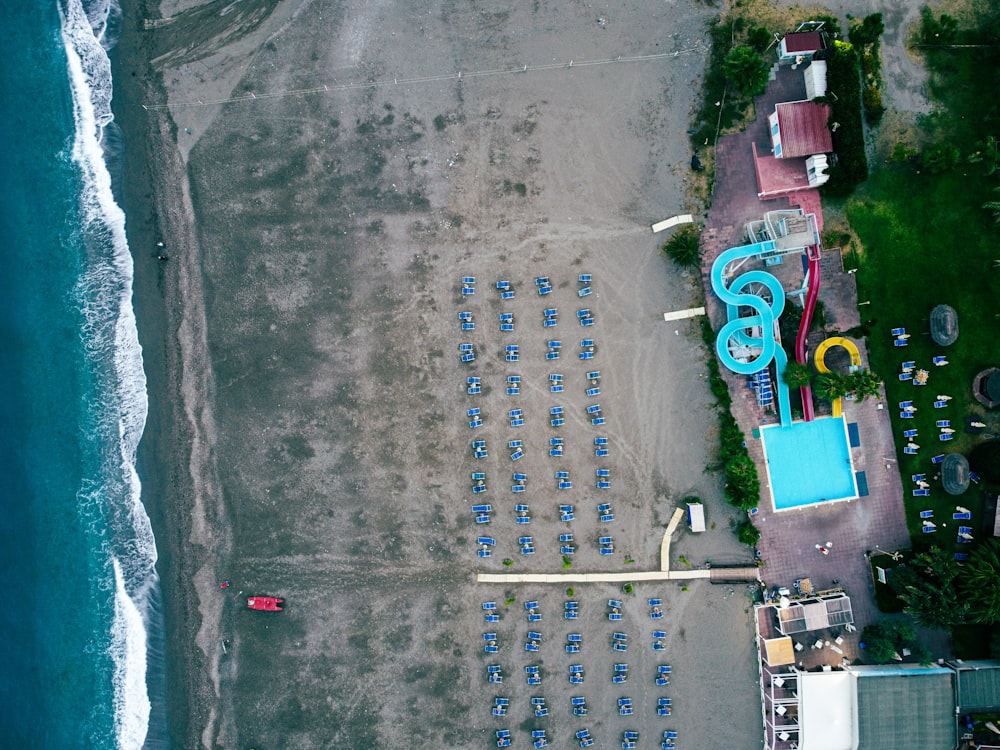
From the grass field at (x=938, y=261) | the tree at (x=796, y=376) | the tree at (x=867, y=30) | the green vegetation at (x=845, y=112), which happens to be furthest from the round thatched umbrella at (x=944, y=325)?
the tree at (x=867, y=30)

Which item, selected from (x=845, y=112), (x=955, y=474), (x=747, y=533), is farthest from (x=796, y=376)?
(x=845, y=112)

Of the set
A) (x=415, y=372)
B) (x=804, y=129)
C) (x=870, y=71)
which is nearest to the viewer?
(x=804, y=129)

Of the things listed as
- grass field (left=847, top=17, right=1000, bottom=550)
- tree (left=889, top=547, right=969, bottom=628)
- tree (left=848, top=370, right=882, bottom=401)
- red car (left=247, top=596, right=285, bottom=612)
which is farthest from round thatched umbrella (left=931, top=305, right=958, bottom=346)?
red car (left=247, top=596, right=285, bottom=612)

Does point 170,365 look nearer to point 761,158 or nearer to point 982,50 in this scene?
point 761,158

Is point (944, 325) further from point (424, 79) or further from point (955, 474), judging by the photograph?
point (424, 79)

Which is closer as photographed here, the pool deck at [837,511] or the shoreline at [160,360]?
the pool deck at [837,511]

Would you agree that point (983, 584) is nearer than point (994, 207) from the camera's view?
Yes

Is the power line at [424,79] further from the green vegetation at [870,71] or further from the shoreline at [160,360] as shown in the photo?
the green vegetation at [870,71]
